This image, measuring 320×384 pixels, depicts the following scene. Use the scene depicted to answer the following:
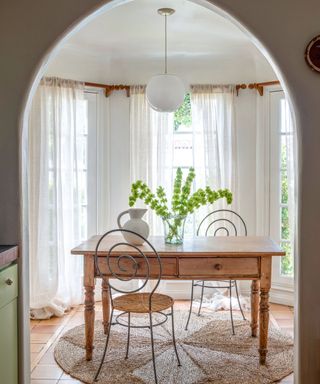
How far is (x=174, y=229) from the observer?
10.4 ft

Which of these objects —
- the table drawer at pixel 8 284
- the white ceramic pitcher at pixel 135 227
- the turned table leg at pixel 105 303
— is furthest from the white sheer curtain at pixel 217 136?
the table drawer at pixel 8 284

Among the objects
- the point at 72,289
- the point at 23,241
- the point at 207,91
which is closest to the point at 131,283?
the point at 72,289

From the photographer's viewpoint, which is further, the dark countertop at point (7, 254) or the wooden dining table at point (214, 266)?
the wooden dining table at point (214, 266)

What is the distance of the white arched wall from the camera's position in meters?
Result: 2.15

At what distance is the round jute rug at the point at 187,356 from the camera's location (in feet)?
9.16

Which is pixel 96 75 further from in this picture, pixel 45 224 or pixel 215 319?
pixel 215 319

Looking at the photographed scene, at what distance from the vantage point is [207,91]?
4438 millimetres

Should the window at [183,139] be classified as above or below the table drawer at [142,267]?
above

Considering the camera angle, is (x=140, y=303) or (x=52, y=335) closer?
(x=140, y=303)

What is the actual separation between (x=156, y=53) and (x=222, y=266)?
7.96 feet

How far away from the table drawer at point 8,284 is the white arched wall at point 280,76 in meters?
0.15

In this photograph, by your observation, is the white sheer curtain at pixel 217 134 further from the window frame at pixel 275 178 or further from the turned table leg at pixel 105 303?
the turned table leg at pixel 105 303

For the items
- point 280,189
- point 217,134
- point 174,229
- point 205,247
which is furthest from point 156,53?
point 205,247

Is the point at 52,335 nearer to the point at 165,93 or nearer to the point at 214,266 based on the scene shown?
the point at 214,266
